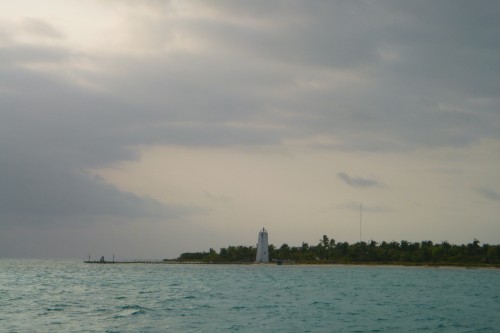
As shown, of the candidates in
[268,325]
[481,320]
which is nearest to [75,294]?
[268,325]

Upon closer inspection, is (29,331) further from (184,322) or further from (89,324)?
(184,322)

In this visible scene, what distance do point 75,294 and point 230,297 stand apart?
A: 22.8 meters

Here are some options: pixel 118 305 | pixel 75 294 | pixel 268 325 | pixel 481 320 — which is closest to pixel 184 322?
pixel 268 325

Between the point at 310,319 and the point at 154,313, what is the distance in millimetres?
15302

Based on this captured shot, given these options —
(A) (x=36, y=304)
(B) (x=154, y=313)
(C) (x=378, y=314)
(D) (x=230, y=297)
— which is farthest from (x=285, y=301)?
(A) (x=36, y=304)

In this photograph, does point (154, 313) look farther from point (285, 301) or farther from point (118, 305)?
point (285, 301)

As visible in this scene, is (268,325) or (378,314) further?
(378,314)

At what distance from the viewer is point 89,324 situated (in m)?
50.8

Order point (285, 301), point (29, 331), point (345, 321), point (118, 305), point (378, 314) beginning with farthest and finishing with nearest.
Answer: point (285, 301), point (118, 305), point (378, 314), point (345, 321), point (29, 331)

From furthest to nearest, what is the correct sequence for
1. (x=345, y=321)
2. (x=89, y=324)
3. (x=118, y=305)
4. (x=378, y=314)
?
(x=118, y=305) → (x=378, y=314) → (x=345, y=321) → (x=89, y=324)

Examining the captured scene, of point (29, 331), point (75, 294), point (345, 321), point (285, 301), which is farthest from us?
point (75, 294)

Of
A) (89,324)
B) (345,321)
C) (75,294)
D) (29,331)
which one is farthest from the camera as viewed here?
(75,294)

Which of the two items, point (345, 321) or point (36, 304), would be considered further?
point (36, 304)

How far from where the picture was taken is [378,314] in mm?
61938
